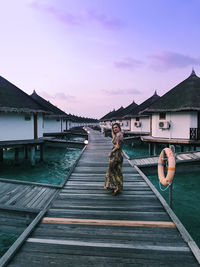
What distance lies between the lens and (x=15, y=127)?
14672 millimetres

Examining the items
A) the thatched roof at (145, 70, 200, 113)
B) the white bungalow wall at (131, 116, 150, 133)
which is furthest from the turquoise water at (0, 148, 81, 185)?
the white bungalow wall at (131, 116, 150, 133)

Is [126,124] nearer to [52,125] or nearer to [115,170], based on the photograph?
[52,125]

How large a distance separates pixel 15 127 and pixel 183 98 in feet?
53.1

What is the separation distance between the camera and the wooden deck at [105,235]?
8.14 ft

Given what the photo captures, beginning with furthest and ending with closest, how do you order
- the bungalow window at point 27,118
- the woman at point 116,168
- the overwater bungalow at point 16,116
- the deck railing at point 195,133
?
1. the bungalow window at point 27,118
2. the deck railing at point 195,133
3. the overwater bungalow at point 16,116
4. the woman at point 116,168

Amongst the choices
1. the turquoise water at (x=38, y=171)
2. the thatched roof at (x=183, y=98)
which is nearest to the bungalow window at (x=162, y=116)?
the thatched roof at (x=183, y=98)

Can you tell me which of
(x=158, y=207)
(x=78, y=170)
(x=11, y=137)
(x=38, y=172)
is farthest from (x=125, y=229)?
(x=11, y=137)

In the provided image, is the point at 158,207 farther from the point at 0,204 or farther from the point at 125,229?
the point at 0,204

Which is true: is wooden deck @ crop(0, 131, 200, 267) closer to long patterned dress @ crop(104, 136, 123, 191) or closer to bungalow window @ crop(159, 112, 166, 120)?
long patterned dress @ crop(104, 136, 123, 191)

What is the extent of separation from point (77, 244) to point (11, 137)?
13987mm

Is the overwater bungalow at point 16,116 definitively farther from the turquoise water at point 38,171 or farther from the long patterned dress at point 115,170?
the long patterned dress at point 115,170

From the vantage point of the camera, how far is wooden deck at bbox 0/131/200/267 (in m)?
2.48

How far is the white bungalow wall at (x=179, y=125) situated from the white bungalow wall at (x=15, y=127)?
13215mm

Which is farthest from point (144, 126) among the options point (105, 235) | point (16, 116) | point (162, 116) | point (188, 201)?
point (105, 235)
